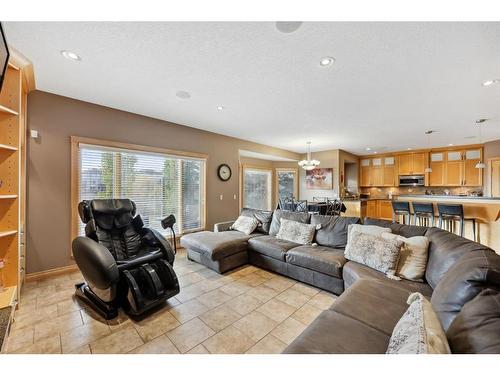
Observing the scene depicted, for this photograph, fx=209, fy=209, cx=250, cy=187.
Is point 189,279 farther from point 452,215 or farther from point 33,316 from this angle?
point 452,215

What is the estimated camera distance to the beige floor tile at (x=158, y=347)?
162 cm

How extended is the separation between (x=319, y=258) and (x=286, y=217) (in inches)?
43.0

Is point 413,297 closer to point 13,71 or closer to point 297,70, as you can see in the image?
point 297,70

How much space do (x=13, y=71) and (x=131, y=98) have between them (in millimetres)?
1164

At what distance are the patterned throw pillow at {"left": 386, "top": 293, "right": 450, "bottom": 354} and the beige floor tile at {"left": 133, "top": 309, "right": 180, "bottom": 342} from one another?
1.77 metres

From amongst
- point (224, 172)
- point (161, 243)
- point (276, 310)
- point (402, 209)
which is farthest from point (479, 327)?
point (224, 172)

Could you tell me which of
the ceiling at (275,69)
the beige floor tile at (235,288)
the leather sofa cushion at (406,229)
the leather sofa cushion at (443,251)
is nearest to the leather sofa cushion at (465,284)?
the leather sofa cushion at (443,251)

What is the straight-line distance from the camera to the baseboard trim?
109 inches

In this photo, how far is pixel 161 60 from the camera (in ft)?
7.03

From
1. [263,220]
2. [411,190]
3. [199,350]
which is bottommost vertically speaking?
[199,350]

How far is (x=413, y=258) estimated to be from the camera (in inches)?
79.5

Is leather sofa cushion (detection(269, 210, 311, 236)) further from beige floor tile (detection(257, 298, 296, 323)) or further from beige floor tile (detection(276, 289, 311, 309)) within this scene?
beige floor tile (detection(257, 298, 296, 323))

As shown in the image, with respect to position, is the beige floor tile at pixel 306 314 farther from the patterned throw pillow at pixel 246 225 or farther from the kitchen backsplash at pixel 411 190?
the kitchen backsplash at pixel 411 190

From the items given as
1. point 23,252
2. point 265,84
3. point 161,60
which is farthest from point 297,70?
point 23,252
